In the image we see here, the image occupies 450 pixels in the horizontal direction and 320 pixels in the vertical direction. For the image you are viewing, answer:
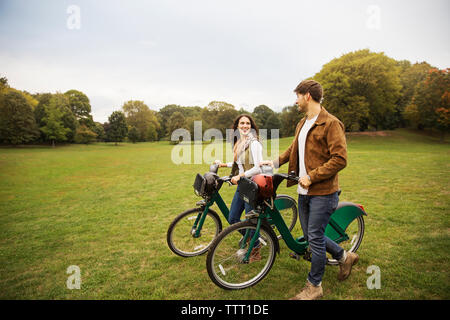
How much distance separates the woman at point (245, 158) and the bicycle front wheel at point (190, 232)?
1.10ft

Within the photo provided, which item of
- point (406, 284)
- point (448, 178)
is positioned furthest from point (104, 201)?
point (448, 178)

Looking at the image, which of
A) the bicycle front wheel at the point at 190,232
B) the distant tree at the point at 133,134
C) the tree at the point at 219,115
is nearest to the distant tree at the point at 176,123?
the tree at the point at 219,115

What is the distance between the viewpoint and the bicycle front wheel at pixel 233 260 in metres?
2.54

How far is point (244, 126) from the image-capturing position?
135 inches

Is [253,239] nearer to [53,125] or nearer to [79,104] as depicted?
[53,125]

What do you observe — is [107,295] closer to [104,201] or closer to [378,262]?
[378,262]

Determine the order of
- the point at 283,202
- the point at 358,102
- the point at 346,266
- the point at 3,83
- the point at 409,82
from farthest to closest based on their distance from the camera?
the point at 409,82
the point at 3,83
the point at 358,102
the point at 283,202
the point at 346,266

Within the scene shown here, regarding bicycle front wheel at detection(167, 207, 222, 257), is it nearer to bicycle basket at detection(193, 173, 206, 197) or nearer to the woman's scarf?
bicycle basket at detection(193, 173, 206, 197)

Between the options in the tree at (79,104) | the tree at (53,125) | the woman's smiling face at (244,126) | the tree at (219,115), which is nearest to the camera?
the woman's smiling face at (244,126)

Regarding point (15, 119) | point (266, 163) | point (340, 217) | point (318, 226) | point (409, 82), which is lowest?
point (340, 217)

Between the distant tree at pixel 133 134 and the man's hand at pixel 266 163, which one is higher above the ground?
the distant tree at pixel 133 134

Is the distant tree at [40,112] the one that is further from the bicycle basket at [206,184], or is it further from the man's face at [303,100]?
the man's face at [303,100]

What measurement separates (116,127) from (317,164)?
183 ft

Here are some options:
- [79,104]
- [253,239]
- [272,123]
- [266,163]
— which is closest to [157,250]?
[253,239]
